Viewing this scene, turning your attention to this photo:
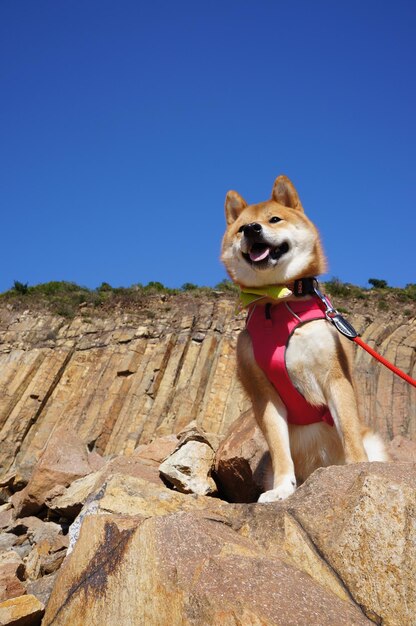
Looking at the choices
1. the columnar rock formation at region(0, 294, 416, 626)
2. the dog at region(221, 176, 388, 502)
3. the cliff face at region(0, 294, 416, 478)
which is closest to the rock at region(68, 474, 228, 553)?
the columnar rock formation at region(0, 294, 416, 626)

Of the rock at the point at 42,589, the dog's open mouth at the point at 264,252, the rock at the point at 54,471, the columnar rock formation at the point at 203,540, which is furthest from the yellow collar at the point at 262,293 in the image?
the rock at the point at 54,471

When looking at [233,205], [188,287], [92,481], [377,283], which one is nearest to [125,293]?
[188,287]

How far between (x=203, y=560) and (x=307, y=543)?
622 mm

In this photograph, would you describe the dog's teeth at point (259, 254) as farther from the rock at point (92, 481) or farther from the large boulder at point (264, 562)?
the rock at point (92, 481)

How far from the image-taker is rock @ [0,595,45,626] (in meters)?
2.86

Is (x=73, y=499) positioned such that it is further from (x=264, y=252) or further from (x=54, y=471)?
(x=264, y=252)

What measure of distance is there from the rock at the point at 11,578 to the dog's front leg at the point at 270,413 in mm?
2018

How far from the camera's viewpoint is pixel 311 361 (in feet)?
12.9

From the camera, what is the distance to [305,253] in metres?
4.28

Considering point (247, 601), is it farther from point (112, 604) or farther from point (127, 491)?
point (127, 491)

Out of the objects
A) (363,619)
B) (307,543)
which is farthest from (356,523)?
(363,619)

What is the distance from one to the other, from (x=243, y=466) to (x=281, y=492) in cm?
183

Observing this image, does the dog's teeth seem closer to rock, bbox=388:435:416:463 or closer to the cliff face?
rock, bbox=388:435:416:463

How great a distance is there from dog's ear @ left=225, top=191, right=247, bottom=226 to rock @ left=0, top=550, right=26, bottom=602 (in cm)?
348
